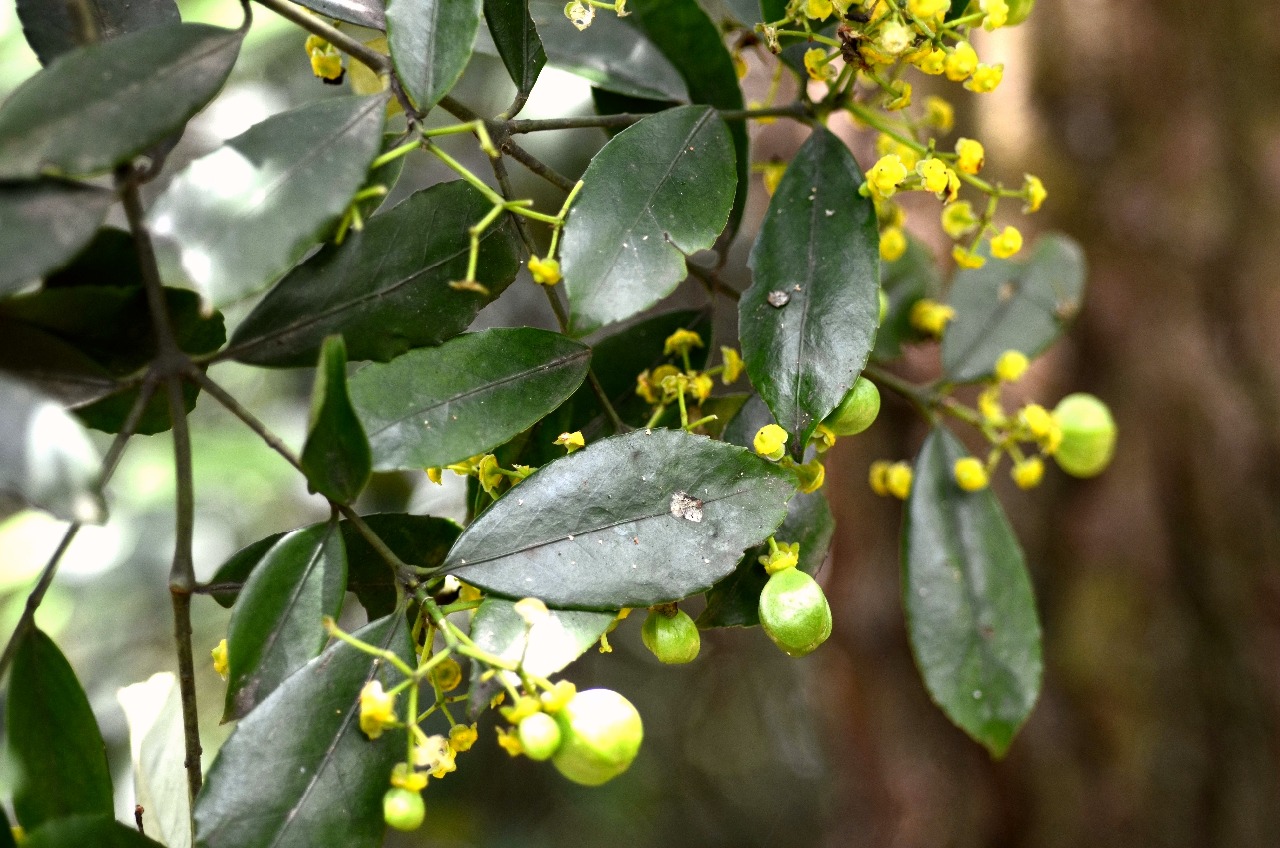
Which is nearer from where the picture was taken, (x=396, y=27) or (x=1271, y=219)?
(x=396, y=27)

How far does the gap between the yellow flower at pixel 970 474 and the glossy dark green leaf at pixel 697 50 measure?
0.36 metres

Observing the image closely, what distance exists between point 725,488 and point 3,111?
16.8 inches

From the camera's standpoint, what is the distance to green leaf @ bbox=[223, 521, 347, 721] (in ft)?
1.89

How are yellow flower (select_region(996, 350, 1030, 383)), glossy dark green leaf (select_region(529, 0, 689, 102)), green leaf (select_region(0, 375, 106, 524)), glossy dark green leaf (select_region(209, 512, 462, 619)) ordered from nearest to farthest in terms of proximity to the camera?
green leaf (select_region(0, 375, 106, 524)) < glossy dark green leaf (select_region(209, 512, 462, 619)) < glossy dark green leaf (select_region(529, 0, 689, 102)) < yellow flower (select_region(996, 350, 1030, 383))

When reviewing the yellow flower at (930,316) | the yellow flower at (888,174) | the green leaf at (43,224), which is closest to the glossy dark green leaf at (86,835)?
the green leaf at (43,224)

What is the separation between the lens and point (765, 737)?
2.74 meters

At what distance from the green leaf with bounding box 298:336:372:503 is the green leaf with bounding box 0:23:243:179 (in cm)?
15

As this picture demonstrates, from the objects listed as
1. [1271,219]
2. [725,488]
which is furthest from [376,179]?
[1271,219]

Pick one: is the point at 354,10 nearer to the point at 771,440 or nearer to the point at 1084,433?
the point at 771,440

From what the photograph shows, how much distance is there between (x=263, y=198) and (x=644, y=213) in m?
0.23

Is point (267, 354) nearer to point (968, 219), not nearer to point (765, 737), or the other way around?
point (968, 219)

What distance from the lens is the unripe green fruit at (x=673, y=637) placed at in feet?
2.06

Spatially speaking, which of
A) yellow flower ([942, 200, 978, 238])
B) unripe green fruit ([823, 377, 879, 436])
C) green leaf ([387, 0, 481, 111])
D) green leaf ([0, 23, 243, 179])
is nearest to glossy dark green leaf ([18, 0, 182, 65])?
green leaf ([0, 23, 243, 179])

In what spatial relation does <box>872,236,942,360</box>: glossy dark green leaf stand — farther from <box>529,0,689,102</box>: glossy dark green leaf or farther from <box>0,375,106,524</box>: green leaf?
<box>0,375,106,524</box>: green leaf
